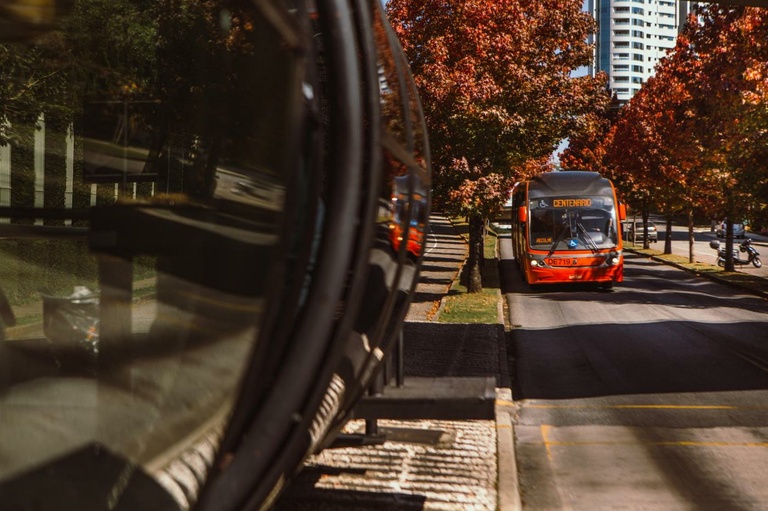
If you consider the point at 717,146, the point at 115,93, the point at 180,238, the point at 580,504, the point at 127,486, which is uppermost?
the point at 717,146

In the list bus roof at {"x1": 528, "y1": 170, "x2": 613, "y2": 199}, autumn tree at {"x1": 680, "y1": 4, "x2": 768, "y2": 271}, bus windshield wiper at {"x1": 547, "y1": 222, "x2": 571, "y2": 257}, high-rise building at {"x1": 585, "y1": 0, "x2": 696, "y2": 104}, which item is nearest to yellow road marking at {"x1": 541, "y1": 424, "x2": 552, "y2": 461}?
autumn tree at {"x1": 680, "y1": 4, "x2": 768, "y2": 271}

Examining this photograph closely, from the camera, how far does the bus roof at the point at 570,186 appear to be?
23.3 metres

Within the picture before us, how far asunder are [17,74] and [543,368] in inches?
388

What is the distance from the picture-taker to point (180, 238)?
234 cm

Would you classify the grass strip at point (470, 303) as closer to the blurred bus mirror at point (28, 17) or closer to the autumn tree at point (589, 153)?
the blurred bus mirror at point (28, 17)

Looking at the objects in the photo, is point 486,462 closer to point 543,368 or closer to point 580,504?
point 580,504

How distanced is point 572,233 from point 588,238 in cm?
44

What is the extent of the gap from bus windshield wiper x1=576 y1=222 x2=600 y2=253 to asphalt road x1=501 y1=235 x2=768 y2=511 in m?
4.72

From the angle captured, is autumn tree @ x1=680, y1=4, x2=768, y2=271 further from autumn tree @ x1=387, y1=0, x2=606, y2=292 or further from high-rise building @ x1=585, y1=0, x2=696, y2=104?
high-rise building @ x1=585, y1=0, x2=696, y2=104

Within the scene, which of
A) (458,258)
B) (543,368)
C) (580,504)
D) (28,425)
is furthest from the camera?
(458,258)

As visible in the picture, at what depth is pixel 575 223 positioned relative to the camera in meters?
23.3

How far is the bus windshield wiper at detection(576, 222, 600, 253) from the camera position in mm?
23109

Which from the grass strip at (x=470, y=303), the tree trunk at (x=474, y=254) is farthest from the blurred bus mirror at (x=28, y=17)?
the tree trunk at (x=474, y=254)

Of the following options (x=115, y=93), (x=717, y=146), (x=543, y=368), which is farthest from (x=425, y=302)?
(x=115, y=93)
